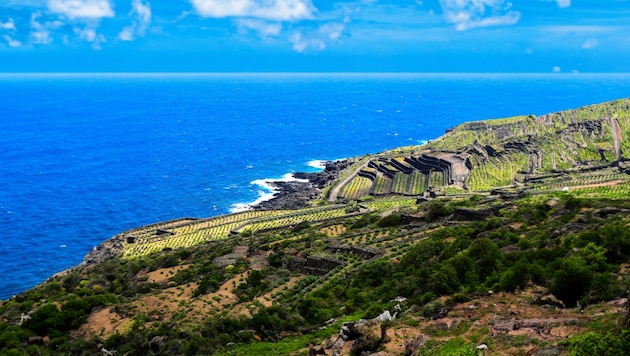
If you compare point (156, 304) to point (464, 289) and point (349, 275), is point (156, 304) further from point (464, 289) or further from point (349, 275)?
point (464, 289)

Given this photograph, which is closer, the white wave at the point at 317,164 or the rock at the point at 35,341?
the rock at the point at 35,341

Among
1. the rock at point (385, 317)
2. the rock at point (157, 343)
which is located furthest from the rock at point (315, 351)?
the rock at point (157, 343)

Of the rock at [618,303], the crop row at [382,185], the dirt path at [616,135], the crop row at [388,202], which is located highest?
the dirt path at [616,135]

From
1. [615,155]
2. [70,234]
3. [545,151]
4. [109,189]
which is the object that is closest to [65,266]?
[70,234]

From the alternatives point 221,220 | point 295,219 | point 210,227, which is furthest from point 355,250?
point 221,220

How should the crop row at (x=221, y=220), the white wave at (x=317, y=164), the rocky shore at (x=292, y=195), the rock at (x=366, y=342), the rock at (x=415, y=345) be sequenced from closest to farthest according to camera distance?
the rock at (x=415, y=345) → the rock at (x=366, y=342) → the rocky shore at (x=292, y=195) → the crop row at (x=221, y=220) → the white wave at (x=317, y=164)

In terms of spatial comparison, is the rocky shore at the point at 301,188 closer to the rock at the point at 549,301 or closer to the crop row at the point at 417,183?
the crop row at the point at 417,183

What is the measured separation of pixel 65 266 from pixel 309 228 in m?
42.4

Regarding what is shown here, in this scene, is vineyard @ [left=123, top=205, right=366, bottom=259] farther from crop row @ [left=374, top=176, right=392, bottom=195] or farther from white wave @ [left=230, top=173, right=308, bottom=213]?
crop row @ [left=374, top=176, right=392, bottom=195]

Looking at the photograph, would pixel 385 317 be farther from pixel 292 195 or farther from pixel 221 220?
pixel 292 195

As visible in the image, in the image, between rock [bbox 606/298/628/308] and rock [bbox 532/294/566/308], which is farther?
rock [bbox 532/294/566/308]

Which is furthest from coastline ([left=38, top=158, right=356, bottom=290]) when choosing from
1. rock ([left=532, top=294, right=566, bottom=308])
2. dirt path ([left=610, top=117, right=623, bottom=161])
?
rock ([left=532, top=294, right=566, bottom=308])

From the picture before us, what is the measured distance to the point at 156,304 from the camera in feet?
130

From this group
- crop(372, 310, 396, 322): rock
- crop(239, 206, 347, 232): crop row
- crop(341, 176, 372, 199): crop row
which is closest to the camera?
crop(372, 310, 396, 322): rock
